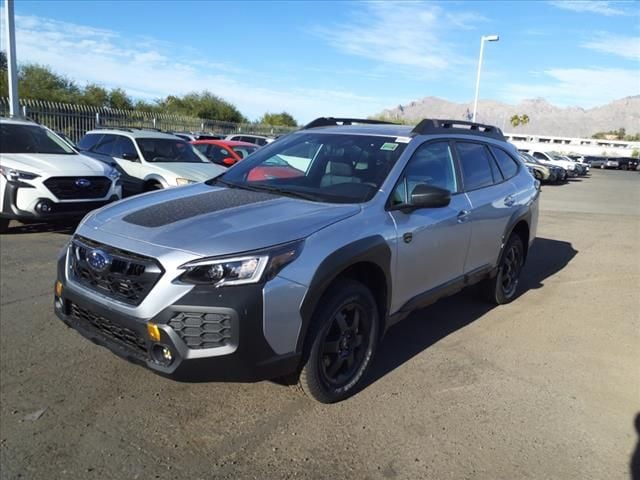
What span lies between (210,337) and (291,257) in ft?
1.97

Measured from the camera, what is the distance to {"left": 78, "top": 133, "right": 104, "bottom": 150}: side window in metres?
11.0

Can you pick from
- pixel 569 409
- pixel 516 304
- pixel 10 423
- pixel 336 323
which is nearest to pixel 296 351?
pixel 336 323

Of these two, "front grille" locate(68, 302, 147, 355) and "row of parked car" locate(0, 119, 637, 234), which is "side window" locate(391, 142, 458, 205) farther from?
"front grille" locate(68, 302, 147, 355)

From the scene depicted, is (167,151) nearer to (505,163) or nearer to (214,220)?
(505,163)

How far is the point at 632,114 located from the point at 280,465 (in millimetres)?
229578

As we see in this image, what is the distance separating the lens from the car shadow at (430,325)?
13.5 ft

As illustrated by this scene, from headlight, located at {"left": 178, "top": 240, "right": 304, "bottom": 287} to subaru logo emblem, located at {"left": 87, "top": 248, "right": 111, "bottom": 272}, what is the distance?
56 cm

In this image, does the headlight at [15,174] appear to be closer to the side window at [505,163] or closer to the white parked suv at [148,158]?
the white parked suv at [148,158]

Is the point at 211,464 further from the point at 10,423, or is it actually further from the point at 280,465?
the point at 10,423

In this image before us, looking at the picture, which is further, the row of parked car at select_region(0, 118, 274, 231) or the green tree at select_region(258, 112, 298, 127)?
the green tree at select_region(258, 112, 298, 127)

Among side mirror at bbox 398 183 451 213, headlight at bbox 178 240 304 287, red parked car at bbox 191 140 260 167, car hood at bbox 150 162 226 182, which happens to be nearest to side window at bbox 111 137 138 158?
car hood at bbox 150 162 226 182

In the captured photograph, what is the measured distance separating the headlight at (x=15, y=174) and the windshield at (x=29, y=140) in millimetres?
741

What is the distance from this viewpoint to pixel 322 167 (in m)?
4.16

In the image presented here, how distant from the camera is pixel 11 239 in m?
7.55
